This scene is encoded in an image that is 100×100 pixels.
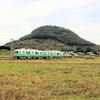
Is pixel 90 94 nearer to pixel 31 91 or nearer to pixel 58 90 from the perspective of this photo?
pixel 58 90

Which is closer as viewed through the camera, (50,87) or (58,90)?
(58,90)

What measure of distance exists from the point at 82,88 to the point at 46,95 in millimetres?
3634

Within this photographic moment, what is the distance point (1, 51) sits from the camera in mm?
113938

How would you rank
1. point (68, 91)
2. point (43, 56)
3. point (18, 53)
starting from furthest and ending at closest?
point (43, 56) < point (18, 53) < point (68, 91)

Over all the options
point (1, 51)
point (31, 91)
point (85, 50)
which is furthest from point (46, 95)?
point (85, 50)

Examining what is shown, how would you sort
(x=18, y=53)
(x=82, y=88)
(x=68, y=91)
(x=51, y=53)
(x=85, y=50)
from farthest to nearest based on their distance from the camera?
1. (x=85, y=50)
2. (x=51, y=53)
3. (x=18, y=53)
4. (x=82, y=88)
5. (x=68, y=91)

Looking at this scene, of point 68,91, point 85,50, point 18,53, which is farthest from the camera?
point 85,50

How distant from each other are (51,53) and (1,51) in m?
22.5

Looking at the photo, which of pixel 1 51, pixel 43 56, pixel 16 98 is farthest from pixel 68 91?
pixel 1 51

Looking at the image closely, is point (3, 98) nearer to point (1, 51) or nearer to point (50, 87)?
point (50, 87)

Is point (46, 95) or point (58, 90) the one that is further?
point (58, 90)

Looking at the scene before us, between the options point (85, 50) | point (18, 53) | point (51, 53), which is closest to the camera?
point (18, 53)

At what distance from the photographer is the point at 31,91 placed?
18.0 metres

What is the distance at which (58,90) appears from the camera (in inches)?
741
